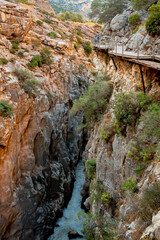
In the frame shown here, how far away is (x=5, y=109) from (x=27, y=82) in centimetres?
442

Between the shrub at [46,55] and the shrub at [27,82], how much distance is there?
6.82m

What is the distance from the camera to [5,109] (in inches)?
542

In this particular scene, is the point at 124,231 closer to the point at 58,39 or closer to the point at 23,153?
the point at 23,153

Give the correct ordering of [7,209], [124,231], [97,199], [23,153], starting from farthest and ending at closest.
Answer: [23,153], [7,209], [97,199], [124,231]

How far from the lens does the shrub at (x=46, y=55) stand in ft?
78.2

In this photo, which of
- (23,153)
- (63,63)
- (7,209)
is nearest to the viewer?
(7,209)

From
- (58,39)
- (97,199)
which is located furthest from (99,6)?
(97,199)

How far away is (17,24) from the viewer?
947 inches

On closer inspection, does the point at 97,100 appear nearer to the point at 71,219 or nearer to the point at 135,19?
the point at 135,19

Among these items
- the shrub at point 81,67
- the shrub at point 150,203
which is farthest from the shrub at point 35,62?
the shrub at point 150,203

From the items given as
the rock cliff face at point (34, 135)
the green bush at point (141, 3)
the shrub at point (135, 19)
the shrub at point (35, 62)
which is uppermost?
the green bush at point (141, 3)

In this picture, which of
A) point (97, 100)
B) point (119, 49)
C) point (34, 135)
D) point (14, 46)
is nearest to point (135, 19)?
point (119, 49)

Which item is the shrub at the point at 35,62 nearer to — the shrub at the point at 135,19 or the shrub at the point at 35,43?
the shrub at the point at 35,43

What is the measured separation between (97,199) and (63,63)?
21345 mm
